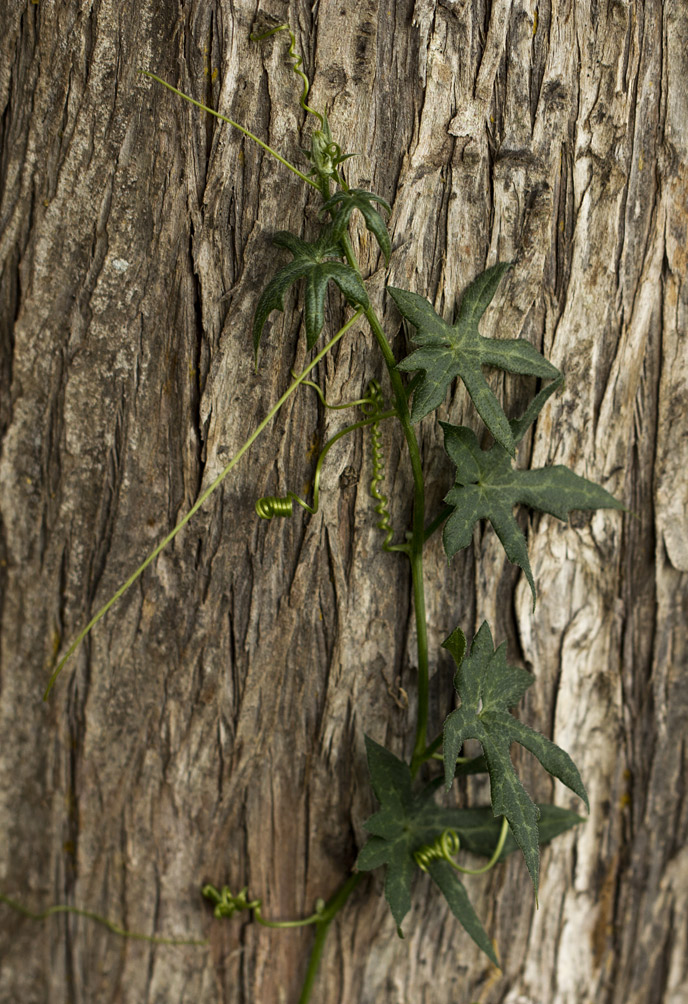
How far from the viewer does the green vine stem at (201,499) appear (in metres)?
0.82

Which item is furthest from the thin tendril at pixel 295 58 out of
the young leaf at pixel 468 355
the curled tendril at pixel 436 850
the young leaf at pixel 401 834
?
the curled tendril at pixel 436 850

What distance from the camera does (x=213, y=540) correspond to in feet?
2.97

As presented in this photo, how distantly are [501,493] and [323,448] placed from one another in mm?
250

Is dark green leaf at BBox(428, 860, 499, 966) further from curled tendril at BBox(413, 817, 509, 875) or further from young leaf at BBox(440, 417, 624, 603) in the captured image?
young leaf at BBox(440, 417, 624, 603)

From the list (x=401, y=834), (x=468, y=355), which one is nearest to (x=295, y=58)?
(x=468, y=355)

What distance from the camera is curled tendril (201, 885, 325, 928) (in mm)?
941

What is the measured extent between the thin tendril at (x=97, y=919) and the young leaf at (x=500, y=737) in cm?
54

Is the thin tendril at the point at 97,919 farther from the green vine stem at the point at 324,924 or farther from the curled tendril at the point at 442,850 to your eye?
the curled tendril at the point at 442,850

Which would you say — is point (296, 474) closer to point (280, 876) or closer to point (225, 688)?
point (225, 688)

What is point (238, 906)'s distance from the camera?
945 mm

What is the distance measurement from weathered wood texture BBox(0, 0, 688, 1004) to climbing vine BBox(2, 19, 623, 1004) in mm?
31

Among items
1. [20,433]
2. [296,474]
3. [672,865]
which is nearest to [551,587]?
[296,474]

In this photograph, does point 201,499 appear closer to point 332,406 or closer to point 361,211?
point 332,406

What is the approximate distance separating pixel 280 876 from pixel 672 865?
68 cm
